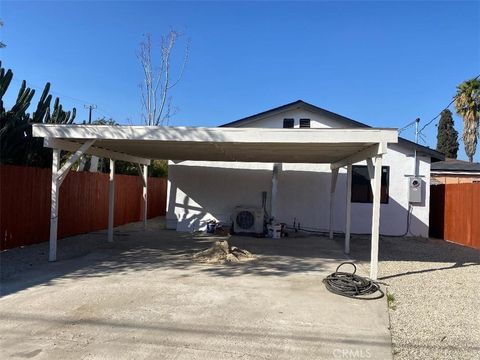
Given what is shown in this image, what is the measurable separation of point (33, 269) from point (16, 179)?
9.12 ft

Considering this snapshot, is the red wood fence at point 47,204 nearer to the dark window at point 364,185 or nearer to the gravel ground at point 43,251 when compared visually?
the gravel ground at point 43,251

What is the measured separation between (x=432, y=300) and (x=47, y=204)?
871 centimetres

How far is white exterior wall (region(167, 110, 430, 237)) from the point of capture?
1450cm

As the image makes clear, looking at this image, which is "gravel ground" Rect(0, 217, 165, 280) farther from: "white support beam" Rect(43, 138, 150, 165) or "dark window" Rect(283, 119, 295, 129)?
"dark window" Rect(283, 119, 295, 129)

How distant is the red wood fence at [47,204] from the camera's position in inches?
365

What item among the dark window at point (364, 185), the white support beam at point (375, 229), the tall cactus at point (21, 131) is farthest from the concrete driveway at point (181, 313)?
the dark window at point (364, 185)

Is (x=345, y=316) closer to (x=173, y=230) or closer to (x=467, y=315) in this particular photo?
(x=467, y=315)

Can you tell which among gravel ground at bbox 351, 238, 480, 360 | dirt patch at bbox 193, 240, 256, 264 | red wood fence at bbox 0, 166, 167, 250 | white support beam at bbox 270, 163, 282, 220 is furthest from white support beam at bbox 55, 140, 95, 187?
white support beam at bbox 270, 163, 282, 220

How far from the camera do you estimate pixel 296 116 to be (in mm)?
15125

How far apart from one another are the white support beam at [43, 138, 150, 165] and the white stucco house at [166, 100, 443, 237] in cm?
211

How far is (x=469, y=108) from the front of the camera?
2838cm

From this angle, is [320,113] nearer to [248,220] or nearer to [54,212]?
[248,220]

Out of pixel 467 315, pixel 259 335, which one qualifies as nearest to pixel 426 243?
pixel 467 315

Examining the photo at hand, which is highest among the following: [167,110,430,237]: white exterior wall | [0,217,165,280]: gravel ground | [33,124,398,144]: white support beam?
[33,124,398,144]: white support beam
